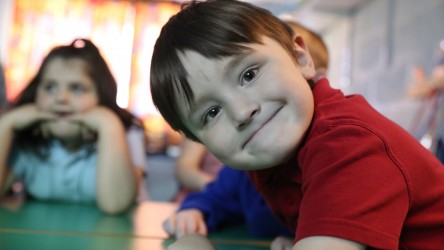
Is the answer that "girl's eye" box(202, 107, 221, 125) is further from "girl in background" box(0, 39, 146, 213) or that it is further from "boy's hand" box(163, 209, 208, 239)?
"girl in background" box(0, 39, 146, 213)

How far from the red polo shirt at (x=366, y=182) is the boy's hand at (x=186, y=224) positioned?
0.96ft

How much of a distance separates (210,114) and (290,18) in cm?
168

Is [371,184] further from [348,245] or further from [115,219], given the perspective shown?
Result: [115,219]

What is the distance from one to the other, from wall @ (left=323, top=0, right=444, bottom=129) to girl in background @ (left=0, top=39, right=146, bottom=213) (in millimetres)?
1741

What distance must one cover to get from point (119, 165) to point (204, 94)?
2.08ft

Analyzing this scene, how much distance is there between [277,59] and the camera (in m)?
0.54

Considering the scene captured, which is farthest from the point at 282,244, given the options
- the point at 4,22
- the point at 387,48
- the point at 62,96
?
the point at 4,22

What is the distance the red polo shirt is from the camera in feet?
1.36

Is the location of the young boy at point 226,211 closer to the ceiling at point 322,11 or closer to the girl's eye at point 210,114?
the girl's eye at point 210,114

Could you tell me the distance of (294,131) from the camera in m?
0.51

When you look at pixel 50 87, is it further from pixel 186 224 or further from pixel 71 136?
pixel 186 224

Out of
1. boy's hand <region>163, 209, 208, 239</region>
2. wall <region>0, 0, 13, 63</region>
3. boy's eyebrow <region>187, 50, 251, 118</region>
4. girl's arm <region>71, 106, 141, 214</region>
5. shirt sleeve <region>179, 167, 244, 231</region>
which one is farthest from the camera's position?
wall <region>0, 0, 13, 63</region>

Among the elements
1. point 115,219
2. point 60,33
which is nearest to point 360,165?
point 115,219

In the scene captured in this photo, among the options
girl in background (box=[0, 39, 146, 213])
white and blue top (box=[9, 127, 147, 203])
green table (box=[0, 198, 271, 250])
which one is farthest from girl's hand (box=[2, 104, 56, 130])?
green table (box=[0, 198, 271, 250])
